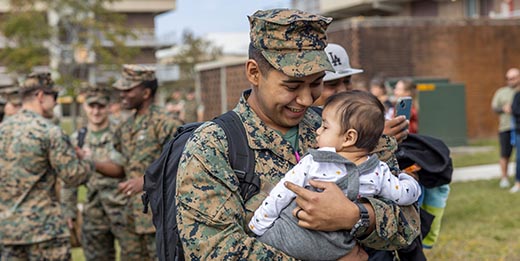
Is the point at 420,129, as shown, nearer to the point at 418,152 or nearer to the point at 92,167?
the point at 92,167

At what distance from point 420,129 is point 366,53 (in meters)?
3.24

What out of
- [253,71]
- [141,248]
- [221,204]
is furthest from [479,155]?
[221,204]

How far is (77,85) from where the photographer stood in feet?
92.1

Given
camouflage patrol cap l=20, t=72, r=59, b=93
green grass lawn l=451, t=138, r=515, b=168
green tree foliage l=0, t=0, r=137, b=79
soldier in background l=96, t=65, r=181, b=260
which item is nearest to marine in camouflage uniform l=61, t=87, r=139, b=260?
soldier in background l=96, t=65, r=181, b=260

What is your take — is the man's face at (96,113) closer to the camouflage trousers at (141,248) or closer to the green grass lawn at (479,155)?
the camouflage trousers at (141,248)

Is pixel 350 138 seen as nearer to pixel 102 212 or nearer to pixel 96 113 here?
pixel 102 212

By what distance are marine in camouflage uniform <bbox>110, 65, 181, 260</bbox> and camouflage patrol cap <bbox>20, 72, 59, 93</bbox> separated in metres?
0.66

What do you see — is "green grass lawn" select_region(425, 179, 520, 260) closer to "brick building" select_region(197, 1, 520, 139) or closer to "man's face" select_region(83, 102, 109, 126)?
"man's face" select_region(83, 102, 109, 126)

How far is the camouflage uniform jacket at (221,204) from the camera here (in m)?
2.60

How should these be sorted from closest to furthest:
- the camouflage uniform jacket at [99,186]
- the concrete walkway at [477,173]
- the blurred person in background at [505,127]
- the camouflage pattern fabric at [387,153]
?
the camouflage pattern fabric at [387,153]
the camouflage uniform jacket at [99,186]
the blurred person in background at [505,127]
the concrete walkway at [477,173]

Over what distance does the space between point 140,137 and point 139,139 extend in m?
0.02

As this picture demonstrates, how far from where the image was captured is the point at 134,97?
22.2ft

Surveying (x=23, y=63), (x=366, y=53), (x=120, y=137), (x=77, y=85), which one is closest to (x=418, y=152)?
(x=120, y=137)

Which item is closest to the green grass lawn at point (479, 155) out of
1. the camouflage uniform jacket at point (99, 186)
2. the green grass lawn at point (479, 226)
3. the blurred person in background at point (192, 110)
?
the green grass lawn at point (479, 226)
